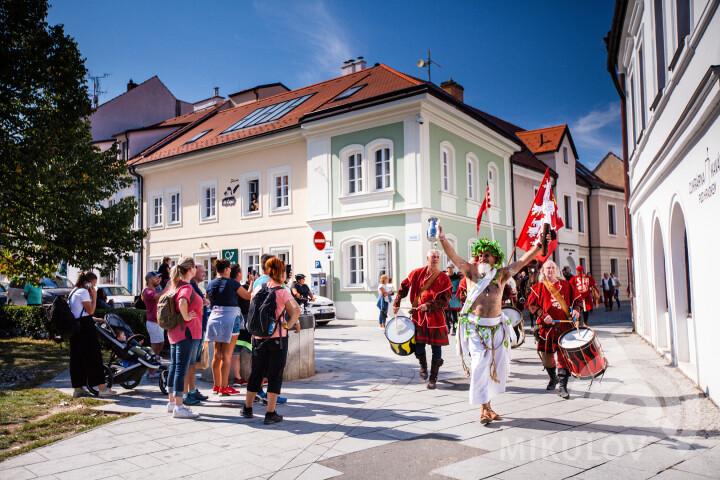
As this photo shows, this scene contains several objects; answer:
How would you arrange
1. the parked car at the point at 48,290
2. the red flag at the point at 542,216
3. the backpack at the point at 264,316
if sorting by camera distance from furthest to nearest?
1. the parked car at the point at 48,290
2. the backpack at the point at 264,316
3. the red flag at the point at 542,216

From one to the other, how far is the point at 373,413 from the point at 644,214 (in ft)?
30.2

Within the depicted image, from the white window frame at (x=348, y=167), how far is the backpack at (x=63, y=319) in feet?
48.5

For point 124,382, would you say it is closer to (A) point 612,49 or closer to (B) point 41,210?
(B) point 41,210

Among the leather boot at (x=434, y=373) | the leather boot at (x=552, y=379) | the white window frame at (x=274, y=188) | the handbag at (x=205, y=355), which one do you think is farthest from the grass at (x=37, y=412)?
the white window frame at (x=274, y=188)

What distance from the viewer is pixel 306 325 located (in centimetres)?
921

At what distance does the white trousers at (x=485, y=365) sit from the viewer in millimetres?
6148

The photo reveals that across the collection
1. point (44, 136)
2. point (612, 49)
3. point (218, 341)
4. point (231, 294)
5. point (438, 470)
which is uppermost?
point (612, 49)

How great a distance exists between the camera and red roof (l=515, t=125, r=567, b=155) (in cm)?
3366

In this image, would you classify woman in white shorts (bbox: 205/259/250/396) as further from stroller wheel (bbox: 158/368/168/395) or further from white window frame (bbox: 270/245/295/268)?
white window frame (bbox: 270/245/295/268)

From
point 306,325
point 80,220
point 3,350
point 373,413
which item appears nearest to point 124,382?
point 306,325

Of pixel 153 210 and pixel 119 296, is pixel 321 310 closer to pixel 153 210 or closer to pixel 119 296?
pixel 119 296

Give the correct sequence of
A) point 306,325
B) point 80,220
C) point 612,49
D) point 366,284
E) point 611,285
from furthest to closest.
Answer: point 611,285, point 366,284, point 612,49, point 80,220, point 306,325

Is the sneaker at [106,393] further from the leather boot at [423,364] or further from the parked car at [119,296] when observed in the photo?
the parked car at [119,296]

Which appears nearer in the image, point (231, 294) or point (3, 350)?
point (231, 294)
